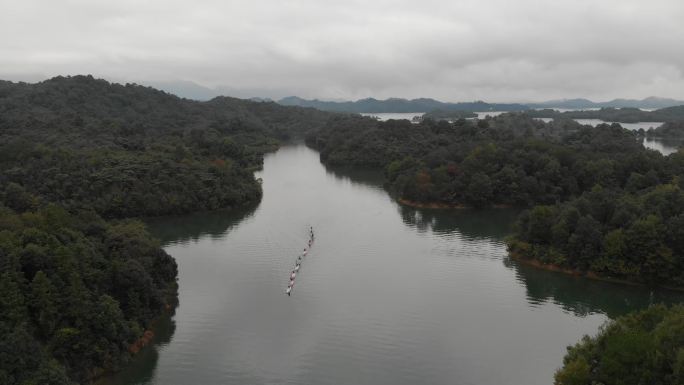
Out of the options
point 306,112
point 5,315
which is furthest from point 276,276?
point 306,112

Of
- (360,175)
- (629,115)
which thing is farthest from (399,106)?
(360,175)

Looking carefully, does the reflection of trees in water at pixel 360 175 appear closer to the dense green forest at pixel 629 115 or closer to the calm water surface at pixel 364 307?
the calm water surface at pixel 364 307

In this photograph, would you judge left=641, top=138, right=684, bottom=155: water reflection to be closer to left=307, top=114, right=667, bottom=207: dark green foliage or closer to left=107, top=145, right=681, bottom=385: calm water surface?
left=307, top=114, right=667, bottom=207: dark green foliage

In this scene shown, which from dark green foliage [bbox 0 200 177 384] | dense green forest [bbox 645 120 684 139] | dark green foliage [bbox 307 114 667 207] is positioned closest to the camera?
dark green foliage [bbox 0 200 177 384]

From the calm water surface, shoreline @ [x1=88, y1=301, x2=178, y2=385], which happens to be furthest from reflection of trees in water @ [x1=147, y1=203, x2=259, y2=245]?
shoreline @ [x1=88, y1=301, x2=178, y2=385]

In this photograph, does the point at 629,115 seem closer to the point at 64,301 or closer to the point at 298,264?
the point at 298,264

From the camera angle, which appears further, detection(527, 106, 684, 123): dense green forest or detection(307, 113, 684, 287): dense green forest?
detection(527, 106, 684, 123): dense green forest

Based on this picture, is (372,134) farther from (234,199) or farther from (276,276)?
(276,276)
